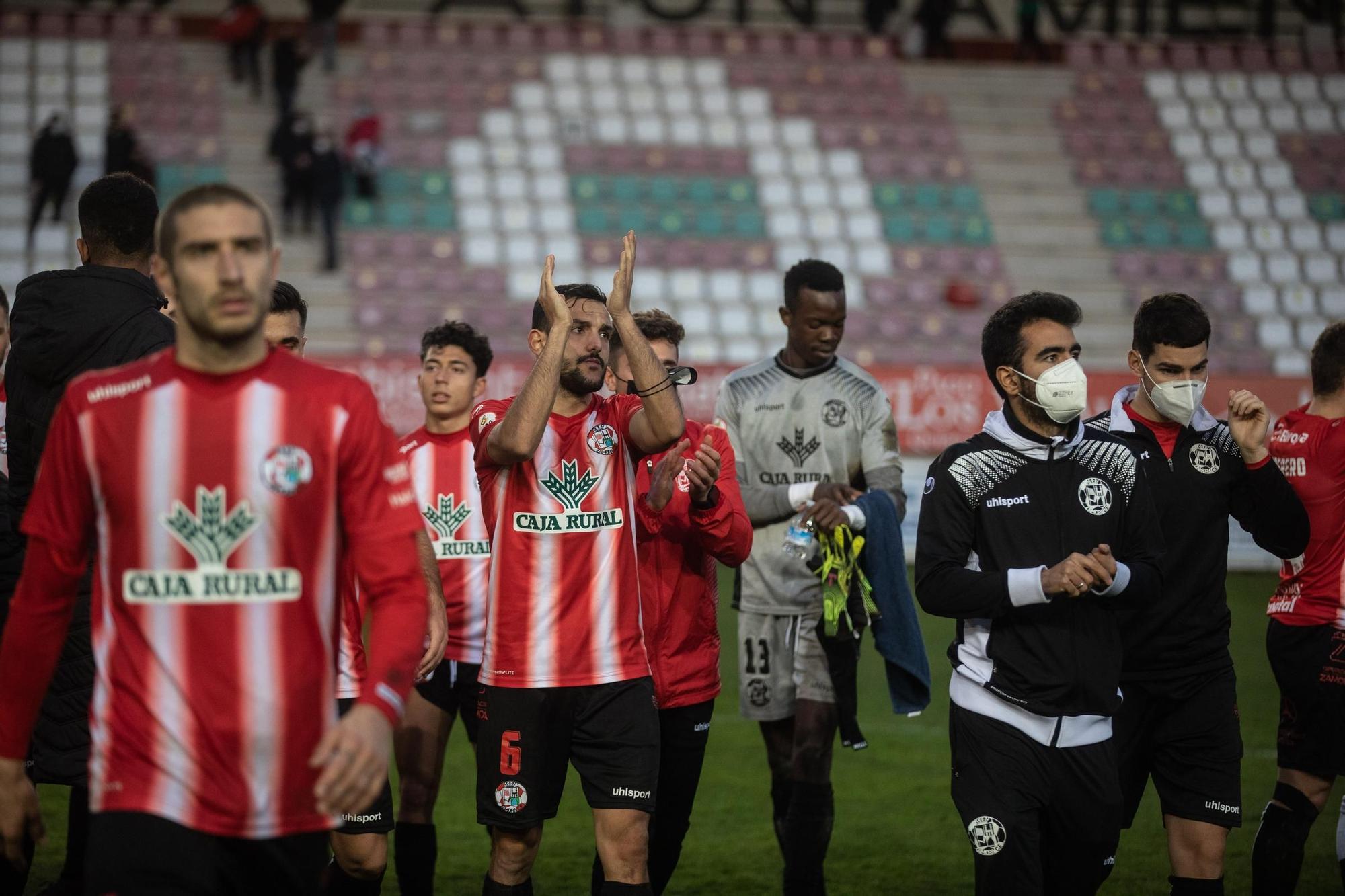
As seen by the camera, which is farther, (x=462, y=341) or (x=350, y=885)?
(x=462, y=341)

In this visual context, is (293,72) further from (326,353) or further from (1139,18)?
(1139,18)

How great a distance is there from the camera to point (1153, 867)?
681cm

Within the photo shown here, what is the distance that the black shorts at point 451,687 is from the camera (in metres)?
5.97

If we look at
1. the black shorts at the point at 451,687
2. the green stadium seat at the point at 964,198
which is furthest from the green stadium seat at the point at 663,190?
the black shorts at the point at 451,687

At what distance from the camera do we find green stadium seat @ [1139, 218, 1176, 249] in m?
23.9

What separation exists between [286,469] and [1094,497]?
255 centimetres

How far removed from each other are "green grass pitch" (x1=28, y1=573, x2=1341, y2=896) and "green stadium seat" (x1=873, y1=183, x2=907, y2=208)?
14.6 metres

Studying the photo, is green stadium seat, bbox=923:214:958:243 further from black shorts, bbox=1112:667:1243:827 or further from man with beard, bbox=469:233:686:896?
man with beard, bbox=469:233:686:896

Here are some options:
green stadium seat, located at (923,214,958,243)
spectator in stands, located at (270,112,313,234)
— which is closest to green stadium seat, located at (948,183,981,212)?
green stadium seat, located at (923,214,958,243)

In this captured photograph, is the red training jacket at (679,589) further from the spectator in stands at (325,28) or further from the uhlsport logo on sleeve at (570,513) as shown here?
the spectator in stands at (325,28)

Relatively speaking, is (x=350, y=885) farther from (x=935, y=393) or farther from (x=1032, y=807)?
(x=935, y=393)

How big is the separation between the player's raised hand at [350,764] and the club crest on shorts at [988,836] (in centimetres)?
210

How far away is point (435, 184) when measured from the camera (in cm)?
2250

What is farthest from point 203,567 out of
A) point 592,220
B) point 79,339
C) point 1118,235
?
point 1118,235
